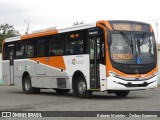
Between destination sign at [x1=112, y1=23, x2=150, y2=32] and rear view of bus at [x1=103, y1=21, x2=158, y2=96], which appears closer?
rear view of bus at [x1=103, y1=21, x2=158, y2=96]

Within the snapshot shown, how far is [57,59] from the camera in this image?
21625mm

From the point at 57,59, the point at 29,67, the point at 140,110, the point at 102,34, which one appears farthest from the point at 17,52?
the point at 140,110

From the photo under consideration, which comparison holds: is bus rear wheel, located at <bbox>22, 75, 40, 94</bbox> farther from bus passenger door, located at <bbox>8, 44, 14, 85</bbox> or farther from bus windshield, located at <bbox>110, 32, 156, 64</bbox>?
bus windshield, located at <bbox>110, 32, 156, 64</bbox>

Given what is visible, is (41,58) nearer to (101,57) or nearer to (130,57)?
(101,57)

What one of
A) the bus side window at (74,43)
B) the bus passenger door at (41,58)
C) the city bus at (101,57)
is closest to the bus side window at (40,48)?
the bus passenger door at (41,58)

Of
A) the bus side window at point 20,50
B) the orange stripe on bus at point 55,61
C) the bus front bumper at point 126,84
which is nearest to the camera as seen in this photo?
the bus front bumper at point 126,84

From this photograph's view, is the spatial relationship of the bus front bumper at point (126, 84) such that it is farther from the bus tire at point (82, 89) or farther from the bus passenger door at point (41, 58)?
the bus passenger door at point (41, 58)

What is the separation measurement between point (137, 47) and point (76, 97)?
381cm

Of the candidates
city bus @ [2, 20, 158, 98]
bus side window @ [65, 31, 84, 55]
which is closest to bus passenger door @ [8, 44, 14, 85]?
city bus @ [2, 20, 158, 98]

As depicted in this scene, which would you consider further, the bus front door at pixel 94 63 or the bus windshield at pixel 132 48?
the bus front door at pixel 94 63

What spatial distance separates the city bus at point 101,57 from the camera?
60.3 ft

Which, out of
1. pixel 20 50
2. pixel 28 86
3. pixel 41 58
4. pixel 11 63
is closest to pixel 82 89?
pixel 41 58

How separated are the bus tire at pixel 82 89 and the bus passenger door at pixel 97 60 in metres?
0.61

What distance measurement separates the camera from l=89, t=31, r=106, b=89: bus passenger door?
1853 cm
